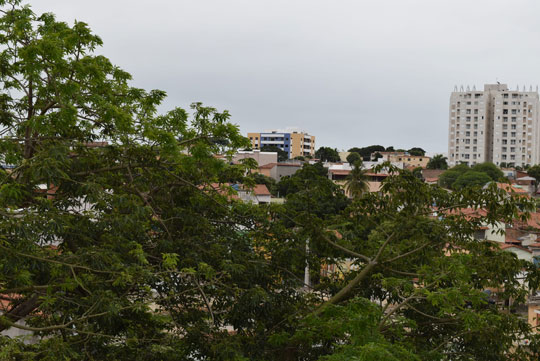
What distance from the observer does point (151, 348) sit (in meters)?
7.09

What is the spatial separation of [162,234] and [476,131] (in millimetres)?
88714

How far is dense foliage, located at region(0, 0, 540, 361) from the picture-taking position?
675 centimetres

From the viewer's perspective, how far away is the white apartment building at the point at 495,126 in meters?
88.1

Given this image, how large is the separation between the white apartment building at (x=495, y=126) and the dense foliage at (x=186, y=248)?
86.8 m

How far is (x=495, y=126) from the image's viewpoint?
3524 inches

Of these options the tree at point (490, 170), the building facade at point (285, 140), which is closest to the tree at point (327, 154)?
the building facade at point (285, 140)

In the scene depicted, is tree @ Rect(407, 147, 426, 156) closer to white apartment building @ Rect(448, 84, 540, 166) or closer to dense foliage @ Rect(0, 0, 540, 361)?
white apartment building @ Rect(448, 84, 540, 166)

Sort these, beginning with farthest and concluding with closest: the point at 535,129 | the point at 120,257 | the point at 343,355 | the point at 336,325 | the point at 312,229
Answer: the point at 535,129, the point at 312,229, the point at 120,257, the point at 336,325, the point at 343,355

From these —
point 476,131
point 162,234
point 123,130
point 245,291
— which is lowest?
point 245,291

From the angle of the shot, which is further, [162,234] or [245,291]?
[162,234]

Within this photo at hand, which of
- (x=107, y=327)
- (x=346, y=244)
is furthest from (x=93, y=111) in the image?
(x=346, y=244)

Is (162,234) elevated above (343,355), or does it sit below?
above

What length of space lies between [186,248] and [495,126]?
292ft

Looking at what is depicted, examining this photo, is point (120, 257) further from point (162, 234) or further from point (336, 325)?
point (336, 325)
